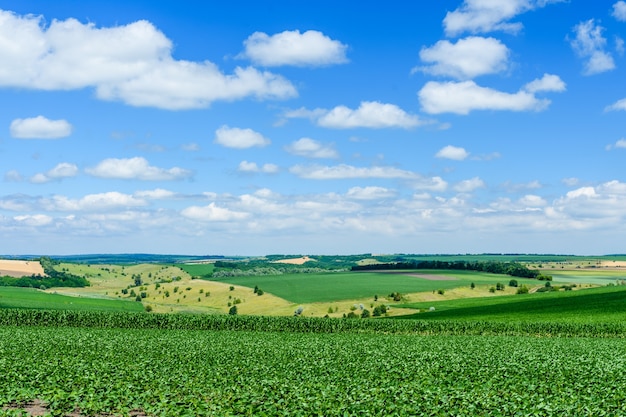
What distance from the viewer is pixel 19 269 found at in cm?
17950

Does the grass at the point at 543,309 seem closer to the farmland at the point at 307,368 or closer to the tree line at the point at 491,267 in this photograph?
the farmland at the point at 307,368

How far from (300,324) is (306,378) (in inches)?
1370

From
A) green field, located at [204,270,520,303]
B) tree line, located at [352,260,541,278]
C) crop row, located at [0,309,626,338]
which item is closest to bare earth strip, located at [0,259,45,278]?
green field, located at [204,270,520,303]

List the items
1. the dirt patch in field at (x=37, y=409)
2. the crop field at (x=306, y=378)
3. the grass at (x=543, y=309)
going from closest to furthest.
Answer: the crop field at (x=306, y=378)
the dirt patch in field at (x=37, y=409)
the grass at (x=543, y=309)

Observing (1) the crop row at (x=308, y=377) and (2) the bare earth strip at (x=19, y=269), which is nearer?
(1) the crop row at (x=308, y=377)

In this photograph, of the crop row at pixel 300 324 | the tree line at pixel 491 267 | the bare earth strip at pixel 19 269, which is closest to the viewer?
the crop row at pixel 300 324

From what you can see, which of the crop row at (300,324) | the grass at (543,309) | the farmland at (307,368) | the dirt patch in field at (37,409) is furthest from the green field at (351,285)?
the dirt patch in field at (37,409)

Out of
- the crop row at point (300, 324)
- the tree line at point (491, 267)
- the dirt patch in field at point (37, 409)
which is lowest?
the crop row at point (300, 324)

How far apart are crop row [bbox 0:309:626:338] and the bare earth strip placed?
369 ft

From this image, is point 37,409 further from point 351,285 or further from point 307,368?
point 351,285

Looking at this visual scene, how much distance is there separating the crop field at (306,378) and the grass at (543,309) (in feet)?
77.6

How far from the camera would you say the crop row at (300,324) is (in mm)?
58344

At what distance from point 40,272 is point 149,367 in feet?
571

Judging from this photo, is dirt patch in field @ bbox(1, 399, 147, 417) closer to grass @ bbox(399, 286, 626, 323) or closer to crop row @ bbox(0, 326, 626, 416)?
crop row @ bbox(0, 326, 626, 416)
